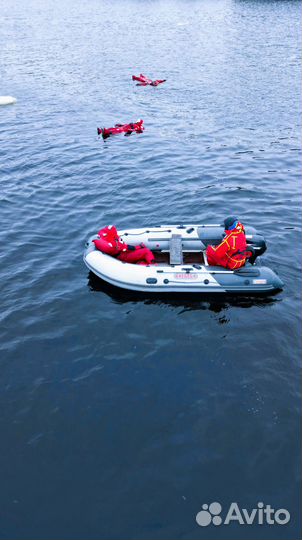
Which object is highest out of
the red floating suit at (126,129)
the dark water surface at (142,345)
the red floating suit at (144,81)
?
the red floating suit at (144,81)

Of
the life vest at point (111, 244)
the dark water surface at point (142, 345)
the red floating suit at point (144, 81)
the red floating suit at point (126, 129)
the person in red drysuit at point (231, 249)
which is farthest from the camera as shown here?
the red floating suit at point (144, 81)

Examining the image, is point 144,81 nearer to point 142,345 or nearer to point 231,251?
point 231,251

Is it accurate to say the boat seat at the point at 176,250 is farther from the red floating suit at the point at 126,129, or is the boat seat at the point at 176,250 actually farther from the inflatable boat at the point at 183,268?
the red floating suit at the point at 126,129

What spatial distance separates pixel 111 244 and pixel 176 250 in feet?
6.24

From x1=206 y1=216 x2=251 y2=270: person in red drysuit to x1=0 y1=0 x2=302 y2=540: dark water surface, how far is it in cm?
114

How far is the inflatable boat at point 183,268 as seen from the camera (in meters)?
11.5

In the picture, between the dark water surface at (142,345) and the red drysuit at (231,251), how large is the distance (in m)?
1.13

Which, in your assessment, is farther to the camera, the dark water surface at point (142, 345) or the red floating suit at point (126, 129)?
the red floating suit at point (126, 129)

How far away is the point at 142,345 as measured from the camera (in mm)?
10281

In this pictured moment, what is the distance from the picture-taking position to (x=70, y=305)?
11.6 m

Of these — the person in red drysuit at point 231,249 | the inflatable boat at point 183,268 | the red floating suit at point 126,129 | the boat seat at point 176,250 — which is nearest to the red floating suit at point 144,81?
the red floating suit at point 126,129

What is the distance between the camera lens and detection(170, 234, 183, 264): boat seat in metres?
12.4

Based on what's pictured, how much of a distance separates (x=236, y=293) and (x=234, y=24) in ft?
191

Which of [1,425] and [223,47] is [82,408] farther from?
[223,47]
